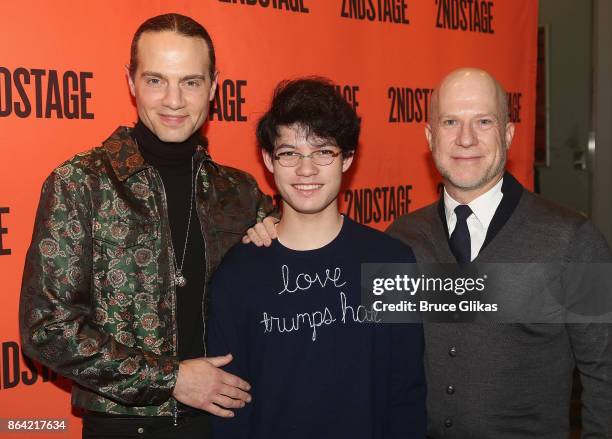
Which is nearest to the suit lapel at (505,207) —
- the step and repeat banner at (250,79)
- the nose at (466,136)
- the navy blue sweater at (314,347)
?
the nose at (466,136)

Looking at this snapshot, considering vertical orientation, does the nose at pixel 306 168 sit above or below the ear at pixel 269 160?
below

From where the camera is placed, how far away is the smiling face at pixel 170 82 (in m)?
1.96

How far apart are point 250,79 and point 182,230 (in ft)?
3.32

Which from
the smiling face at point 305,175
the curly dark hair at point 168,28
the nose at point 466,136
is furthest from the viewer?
the nose at point 466,136

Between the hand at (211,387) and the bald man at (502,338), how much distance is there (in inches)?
23.2

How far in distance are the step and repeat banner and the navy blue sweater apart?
32.6 inches

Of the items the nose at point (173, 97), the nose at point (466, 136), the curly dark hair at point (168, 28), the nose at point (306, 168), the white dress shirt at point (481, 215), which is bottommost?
the white dress shirt at point (481, 215)

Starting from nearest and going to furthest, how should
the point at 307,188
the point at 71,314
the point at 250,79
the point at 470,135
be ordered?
the point at 71,314, the point at 307,188, the point at 470,135, the point at 250,79

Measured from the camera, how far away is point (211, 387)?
1.87 metres

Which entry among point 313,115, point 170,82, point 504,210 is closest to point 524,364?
point 504,210

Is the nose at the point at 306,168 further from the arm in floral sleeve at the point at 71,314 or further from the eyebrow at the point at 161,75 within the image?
the arm in floral sleeve at the point at 71,314

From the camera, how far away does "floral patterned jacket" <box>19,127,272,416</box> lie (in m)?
1.77

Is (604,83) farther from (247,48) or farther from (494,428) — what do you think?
(494,428)

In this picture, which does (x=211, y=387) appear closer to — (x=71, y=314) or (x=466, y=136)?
(x=71, y=314)
